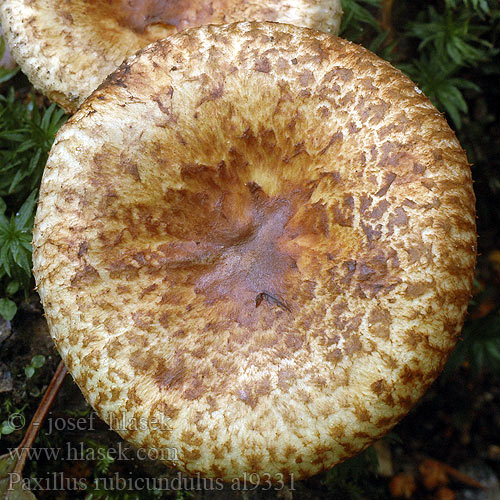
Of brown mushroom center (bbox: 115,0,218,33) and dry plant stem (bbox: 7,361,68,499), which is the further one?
brown mushroom center (bbox: 115,0,218,33)

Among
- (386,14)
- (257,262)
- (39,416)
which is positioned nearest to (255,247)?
(257,262)

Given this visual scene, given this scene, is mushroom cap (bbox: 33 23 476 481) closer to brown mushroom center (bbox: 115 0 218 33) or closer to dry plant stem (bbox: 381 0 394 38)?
brown mushroom center (bbox: 115 0 218 33)

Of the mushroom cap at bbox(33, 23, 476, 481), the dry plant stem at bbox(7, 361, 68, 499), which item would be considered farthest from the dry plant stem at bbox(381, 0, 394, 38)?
the dry plant stem at bbox(7, 361, 68, 499)

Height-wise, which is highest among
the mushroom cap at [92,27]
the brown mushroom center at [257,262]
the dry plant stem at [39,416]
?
the mushroom cap at [92,27]

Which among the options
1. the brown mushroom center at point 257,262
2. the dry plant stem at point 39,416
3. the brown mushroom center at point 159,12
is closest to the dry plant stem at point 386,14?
the brown mushroom center at point 159,12

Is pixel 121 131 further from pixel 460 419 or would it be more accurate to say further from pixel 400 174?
pixel 460 419

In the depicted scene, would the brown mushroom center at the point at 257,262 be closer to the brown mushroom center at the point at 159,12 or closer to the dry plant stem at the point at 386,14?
the brown mushroom center at the point at 159,12

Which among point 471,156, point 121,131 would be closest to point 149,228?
point 121,131
